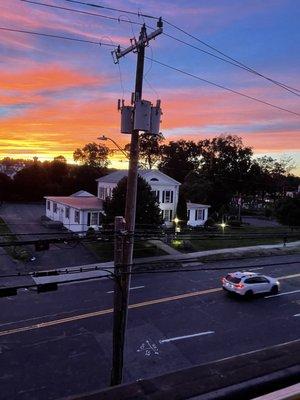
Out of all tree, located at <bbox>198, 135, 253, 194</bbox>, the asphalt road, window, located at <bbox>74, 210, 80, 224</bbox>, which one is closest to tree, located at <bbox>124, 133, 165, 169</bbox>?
tree, located at <bbox>198, 135, 253, 194</bbox>

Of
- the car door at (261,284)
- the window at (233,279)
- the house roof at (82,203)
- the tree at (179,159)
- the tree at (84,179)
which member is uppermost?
the tree at (179,159)

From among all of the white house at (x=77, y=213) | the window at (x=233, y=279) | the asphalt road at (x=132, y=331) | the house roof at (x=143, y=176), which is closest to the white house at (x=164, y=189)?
the house roof at (x=143, y=176)

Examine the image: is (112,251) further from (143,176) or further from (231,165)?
(231,165)

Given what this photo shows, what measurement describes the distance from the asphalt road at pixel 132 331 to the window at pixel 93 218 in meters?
18.4

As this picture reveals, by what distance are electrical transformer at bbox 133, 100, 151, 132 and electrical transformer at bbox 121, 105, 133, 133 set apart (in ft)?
0.71

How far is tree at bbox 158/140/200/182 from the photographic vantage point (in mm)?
92250

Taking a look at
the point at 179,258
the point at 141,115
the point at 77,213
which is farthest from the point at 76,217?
the point at 141,115

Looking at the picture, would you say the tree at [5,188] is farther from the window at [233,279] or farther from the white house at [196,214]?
the window at [233,279]

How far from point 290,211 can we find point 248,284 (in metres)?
30.2

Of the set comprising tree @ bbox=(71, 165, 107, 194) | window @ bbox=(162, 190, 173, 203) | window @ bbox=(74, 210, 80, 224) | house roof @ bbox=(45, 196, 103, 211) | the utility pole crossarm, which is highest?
the utility pole crossarm

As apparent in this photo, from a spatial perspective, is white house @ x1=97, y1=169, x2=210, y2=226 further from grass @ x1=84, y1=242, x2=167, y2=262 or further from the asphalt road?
the asphalt road

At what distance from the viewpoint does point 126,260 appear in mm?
12242

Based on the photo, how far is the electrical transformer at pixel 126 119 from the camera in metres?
13.1

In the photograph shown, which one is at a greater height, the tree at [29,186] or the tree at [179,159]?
the tree at [179,159]
